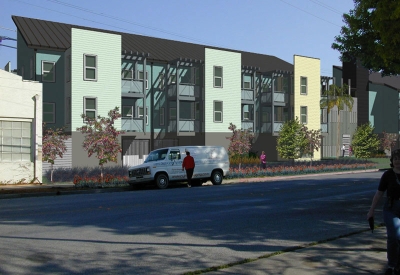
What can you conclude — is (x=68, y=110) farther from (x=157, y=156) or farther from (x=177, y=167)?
(x=177, y=167)

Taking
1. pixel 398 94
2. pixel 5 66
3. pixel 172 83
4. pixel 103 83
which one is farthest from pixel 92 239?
pixel 398 94

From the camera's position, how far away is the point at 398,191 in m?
6.76

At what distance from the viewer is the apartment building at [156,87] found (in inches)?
1468

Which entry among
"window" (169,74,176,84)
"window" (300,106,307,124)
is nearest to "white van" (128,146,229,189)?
"window" (169,74,176,84)

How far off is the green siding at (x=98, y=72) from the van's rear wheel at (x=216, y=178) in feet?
44.4

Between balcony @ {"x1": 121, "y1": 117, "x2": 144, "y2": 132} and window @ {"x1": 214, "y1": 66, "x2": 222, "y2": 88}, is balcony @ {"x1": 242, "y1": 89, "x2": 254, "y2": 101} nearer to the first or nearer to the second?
window @ {"x1": 214, "y1": 66, "x2": 222, "y2": 88}

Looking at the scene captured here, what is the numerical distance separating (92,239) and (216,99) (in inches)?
1442

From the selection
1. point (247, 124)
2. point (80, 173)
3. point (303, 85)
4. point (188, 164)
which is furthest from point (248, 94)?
point (188, 164)

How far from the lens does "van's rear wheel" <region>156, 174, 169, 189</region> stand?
25.0 meters

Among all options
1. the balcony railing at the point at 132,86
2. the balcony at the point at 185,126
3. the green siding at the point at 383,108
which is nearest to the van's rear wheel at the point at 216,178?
the balcony railing at the point at 132,86

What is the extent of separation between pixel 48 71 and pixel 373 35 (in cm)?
2688

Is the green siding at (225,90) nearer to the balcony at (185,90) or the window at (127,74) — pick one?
the balcony at (185,90)

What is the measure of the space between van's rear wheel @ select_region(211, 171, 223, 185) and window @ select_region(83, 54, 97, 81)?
14506 mm

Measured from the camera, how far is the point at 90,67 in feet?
122
